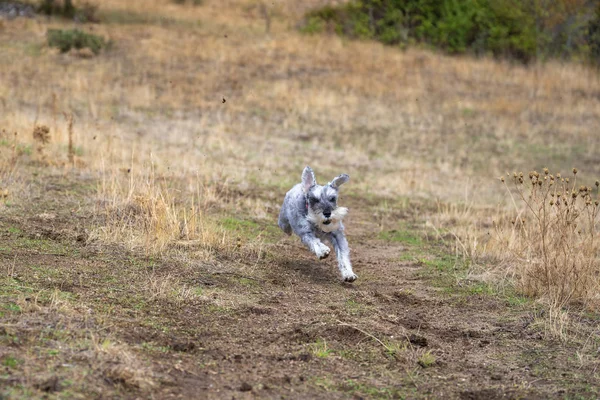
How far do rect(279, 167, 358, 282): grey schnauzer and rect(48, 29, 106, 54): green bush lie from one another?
17.4 metres

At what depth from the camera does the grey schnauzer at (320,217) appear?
811 centimetres

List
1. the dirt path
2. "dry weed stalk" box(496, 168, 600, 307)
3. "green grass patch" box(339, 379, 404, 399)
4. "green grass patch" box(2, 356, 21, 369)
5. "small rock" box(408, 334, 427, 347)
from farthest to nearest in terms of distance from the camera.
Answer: "dry weed stalk" box(496, 168, 600, 307) → "small rock" box(408, 334, 427, 347) → "green grass patch" box(339, 379, 404, 399) → the dirt path → "green grass patch" box(2, 356, 21, 369)

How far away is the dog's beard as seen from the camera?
8.01 metres

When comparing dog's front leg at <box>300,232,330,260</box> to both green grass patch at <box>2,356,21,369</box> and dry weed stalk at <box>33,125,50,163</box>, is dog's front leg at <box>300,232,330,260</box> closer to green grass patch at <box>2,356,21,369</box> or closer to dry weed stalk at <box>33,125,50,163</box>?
green grass patch at <box>2,356,21,369</box>

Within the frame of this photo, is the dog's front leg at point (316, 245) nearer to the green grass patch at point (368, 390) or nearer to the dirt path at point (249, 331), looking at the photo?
the dirt path at point (249, 331)

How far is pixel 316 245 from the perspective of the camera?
8.15 metres

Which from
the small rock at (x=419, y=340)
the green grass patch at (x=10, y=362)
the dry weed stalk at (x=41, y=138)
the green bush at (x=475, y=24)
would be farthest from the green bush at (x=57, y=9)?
the green grass patch at (x=10, y=362)

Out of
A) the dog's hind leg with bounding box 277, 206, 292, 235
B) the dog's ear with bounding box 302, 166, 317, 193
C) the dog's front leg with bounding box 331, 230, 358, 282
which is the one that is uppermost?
the dog's ear with bounding box 302, 166, 317, 193

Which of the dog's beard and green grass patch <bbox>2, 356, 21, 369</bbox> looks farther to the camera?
the dog's beard

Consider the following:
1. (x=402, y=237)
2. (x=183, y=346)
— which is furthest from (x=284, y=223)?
(x=183, y=346)

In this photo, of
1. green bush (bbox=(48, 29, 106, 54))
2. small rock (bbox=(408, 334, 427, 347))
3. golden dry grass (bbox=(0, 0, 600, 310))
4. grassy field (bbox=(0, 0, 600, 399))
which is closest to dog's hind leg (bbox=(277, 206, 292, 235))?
grassy field (bbox=(0, 0, 600, 399))

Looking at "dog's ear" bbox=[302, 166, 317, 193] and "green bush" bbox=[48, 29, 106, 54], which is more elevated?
"dog's ear" bbox=[302, 166, 317, 193]

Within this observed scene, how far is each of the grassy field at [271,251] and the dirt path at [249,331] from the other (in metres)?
0.02

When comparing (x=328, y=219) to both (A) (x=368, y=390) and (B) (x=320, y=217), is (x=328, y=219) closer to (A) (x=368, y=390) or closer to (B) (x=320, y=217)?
(B) (x=320, y=217)
